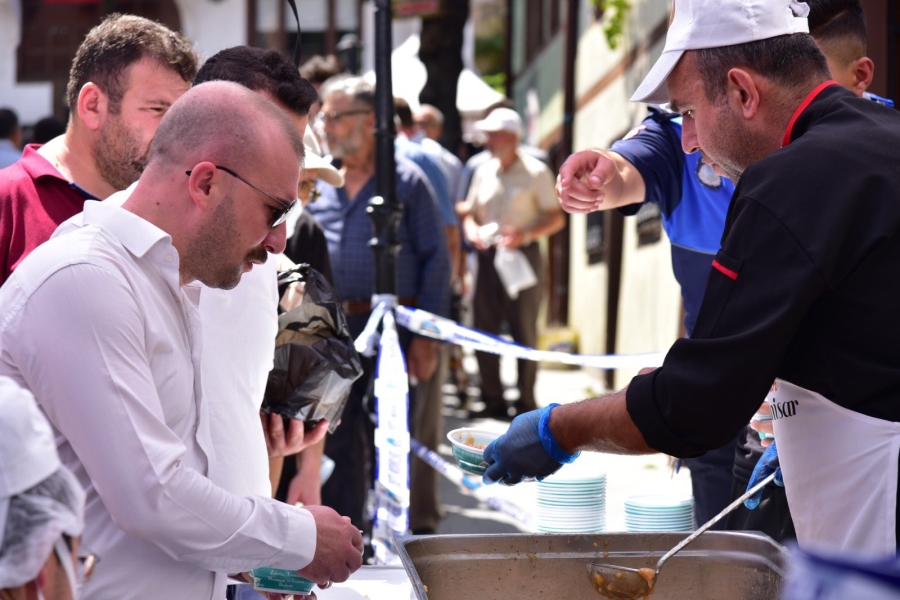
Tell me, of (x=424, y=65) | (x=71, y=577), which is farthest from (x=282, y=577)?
(x=424, y=65)

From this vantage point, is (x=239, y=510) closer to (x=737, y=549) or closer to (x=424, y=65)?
(x=737, y=549)

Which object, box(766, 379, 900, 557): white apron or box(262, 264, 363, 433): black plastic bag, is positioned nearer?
box(766, 379, 900, 557): white apron

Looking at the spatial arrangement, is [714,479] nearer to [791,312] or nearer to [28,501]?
[791,312]

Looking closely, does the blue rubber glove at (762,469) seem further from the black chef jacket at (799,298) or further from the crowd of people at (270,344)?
the black chef jacket at (799,298)

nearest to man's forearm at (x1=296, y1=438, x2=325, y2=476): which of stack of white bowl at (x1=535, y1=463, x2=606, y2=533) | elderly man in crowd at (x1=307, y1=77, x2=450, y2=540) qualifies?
stack of white bowl at (x1=535, y1=463, x2=606, y2=533)

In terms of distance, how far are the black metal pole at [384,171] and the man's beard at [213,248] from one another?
2.65 m

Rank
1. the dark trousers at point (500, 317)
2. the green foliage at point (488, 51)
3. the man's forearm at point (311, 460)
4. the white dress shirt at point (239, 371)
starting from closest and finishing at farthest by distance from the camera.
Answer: the white dress shirt at point (239, 371), the man's forearm at point (311, 460), the dark trousers at point (500, 317), the green foliage at point (488, 51)

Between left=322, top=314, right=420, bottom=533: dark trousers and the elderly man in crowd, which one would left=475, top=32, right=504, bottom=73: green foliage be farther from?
left=322, top=314, right=420, bottom=533: dark trousers

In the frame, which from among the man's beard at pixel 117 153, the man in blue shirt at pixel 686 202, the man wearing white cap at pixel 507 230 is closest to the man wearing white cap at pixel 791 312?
the man in blue shirt at pixel 686 202

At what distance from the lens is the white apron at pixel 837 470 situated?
1.90 m

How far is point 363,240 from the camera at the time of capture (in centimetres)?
530

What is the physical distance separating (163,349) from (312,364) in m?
1.14

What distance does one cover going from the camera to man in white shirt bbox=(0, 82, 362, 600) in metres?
1.76

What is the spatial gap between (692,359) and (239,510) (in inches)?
33.9
